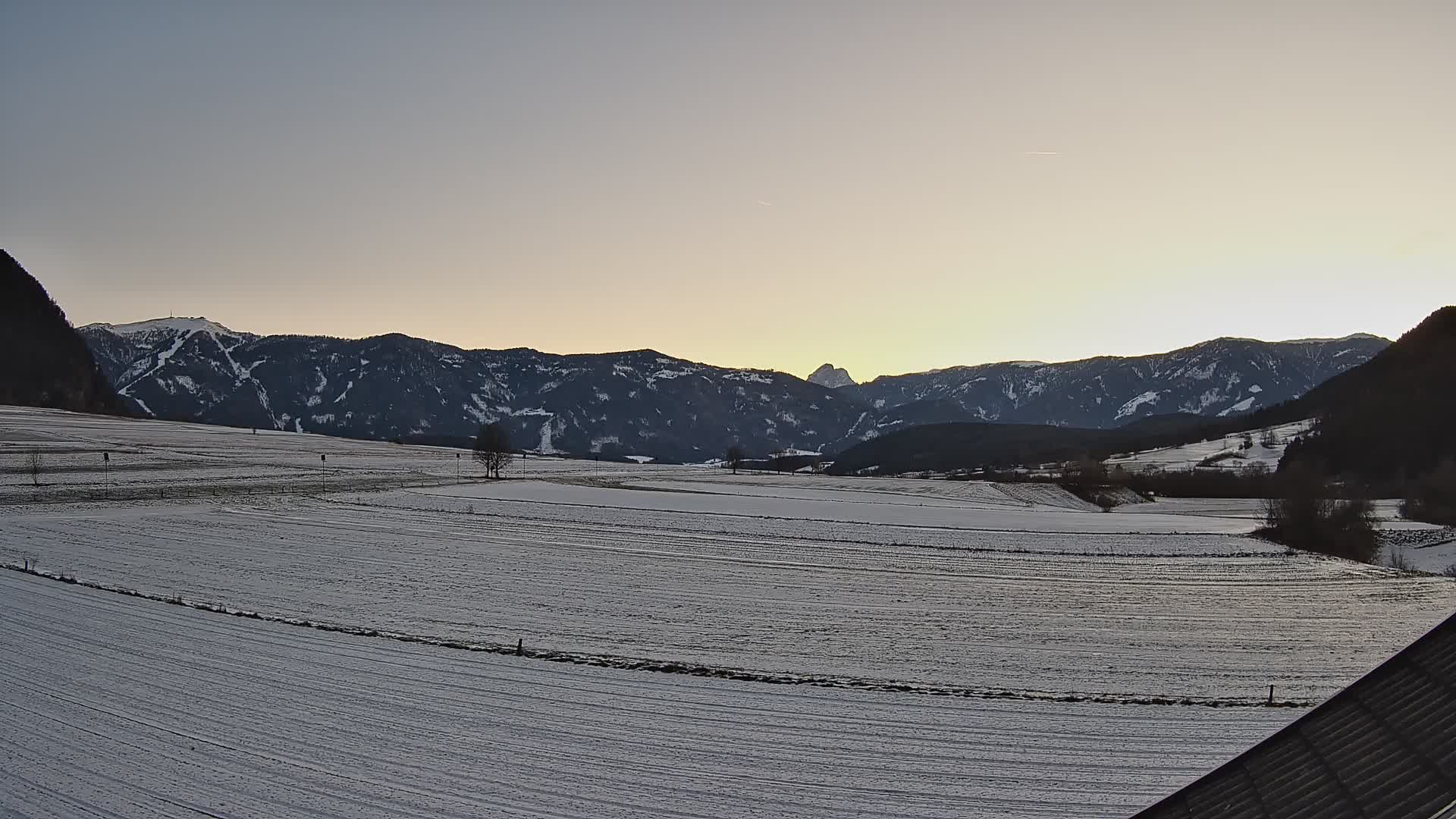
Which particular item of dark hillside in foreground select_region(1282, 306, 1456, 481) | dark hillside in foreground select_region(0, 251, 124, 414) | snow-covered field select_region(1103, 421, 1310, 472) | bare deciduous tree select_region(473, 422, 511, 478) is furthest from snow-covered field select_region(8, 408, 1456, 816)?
dark hillside in foreground select_region(0, 251, 124, 414)

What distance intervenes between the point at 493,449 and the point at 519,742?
9214 centimetres

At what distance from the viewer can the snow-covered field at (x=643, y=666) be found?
15.0 m

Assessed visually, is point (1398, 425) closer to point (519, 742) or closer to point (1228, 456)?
point (1228, 456)

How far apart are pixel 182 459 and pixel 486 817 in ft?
324

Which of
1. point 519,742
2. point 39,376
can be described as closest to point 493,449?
point 519,742

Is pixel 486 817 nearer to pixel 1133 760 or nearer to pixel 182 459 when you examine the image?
pixel 1133 760

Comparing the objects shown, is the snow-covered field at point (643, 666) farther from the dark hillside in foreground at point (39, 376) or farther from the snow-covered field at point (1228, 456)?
the dark hillside in foreground at point (39, 376)

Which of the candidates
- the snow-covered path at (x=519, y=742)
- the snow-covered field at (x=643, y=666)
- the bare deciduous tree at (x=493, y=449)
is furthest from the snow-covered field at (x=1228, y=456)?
the snow-covered path at (x=519, y=742)

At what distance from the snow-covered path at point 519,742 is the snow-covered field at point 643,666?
0.08 m

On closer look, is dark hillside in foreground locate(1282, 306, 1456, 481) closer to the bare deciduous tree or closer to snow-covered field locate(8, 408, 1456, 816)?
snow-covered field locate(8, 408, 1456, 816)

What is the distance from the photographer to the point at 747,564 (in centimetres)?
4191

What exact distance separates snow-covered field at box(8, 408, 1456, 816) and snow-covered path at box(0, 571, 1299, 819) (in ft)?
0.25

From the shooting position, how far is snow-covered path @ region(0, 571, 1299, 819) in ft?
46.9

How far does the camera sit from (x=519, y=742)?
16.9m
